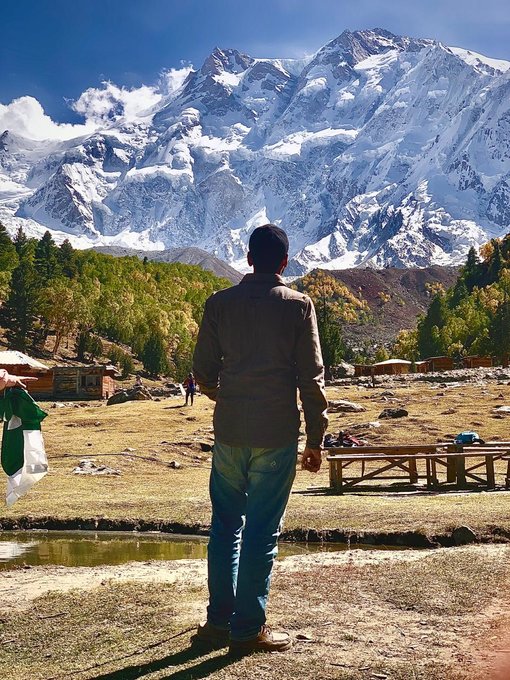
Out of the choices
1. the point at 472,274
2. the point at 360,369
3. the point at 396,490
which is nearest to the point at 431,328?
the point at 472,274

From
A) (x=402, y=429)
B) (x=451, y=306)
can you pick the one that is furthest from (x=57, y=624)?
(x=451, y=306)

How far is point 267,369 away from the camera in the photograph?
20.2 feet

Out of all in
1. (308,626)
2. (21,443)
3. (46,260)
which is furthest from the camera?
(46,260)

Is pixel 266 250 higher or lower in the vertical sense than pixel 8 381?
higher

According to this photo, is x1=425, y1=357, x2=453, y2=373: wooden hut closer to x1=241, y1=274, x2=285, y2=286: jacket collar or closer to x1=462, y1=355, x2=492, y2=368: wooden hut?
x1=462, y1=355, x2=492, y2=368: wooden hut

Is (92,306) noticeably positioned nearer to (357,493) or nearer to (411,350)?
(411,350)

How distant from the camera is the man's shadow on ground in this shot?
211 inches

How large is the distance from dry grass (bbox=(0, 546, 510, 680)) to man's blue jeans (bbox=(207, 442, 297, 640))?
1.20 feet

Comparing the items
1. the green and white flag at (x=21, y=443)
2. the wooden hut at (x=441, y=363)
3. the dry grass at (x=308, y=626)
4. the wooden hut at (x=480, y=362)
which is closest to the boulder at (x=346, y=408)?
the dry grass at (x=308, y=626)

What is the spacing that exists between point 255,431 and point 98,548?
7434mm

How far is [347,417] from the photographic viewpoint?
40344 mm

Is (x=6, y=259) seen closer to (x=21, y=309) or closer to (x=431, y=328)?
(x=21, y=309)

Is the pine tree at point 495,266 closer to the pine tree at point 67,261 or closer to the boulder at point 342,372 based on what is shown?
the boulder at point 342,372

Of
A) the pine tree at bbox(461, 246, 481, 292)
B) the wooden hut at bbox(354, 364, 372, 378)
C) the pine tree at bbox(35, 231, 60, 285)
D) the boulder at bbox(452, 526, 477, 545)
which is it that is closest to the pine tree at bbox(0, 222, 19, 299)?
the pine tree at bbox(35, 231, 60, 285)
